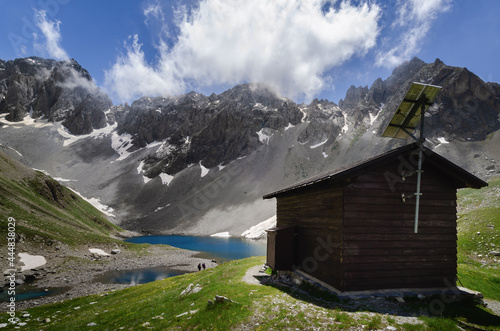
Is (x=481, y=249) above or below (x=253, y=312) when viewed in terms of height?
below

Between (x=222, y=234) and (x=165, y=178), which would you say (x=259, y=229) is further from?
(x=165, y=178)

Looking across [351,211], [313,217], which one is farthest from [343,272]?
[313,217]

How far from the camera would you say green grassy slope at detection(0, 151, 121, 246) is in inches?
1762

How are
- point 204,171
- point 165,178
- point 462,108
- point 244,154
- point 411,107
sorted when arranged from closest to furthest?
point 411,107 → point 462,108 → point 165,178 → point 204,171 → point 244,154

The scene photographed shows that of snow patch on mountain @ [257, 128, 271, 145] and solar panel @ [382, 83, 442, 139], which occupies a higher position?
snow patch on mountain @ [257, 128, 271, 145]

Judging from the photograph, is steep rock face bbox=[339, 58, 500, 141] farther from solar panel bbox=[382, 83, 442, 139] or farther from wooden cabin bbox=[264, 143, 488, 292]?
solar panel bbox=[382, 83, 442, 139]

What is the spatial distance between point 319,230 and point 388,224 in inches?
148

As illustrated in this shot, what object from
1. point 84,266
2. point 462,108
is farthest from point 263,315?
point 462,108

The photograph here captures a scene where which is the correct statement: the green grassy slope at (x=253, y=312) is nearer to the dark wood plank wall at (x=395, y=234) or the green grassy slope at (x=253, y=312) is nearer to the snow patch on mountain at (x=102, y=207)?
the dark wood plank wall at (x=395, y=234)

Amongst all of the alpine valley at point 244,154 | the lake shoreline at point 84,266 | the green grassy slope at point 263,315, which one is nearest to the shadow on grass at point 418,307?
the green grassy slope at point 263,315

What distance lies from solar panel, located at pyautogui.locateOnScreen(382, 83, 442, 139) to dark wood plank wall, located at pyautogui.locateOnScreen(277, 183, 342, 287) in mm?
5062

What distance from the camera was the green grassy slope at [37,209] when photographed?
44.8m

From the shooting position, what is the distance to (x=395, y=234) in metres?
14.0

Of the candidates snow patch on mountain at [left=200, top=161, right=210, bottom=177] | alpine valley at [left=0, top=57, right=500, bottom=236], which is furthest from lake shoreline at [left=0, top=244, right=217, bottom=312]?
snow patch on mountain at [left=200, top=161, right=210, bottom=177]
